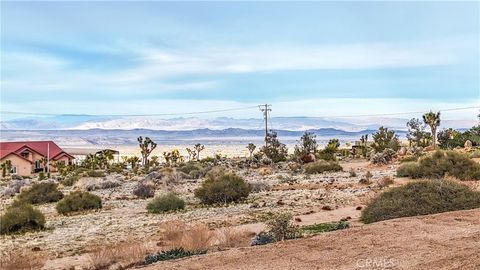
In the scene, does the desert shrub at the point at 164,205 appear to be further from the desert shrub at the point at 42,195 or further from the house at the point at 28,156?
the house at the point at 28,156

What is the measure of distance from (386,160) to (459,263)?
149 feet

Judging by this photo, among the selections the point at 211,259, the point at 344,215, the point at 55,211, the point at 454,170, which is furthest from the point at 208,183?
the point at 211,259

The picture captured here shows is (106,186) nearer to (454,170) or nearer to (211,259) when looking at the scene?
(454,170)

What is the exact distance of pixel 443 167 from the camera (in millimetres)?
33031

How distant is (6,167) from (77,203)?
1892 inches

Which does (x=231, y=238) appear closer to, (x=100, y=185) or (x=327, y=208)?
(x=327, y=208)

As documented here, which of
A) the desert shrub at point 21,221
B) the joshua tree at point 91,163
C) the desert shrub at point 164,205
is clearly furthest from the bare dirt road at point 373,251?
the joshua tree at point 91,163

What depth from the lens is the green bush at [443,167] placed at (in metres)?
31.6

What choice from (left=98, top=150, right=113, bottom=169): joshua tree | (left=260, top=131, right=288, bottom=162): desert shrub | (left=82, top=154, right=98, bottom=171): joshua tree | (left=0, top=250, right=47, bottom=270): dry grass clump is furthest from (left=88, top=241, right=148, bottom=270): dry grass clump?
(left=98, top=150, right=113, bottom=169): joshua tree

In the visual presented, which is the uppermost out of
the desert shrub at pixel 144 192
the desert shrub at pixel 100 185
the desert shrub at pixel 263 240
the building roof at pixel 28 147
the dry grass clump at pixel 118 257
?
the building roof at pixel 28 147

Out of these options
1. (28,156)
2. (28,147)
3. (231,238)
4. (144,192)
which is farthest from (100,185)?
(28,156)

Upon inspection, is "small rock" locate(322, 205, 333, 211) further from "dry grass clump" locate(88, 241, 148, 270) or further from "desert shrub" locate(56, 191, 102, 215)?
"desert shrub" locate(56, 191, 102, 215)

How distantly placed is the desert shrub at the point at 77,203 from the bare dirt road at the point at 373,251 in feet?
58.1

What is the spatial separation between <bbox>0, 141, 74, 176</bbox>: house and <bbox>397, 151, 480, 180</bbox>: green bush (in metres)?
54.0
